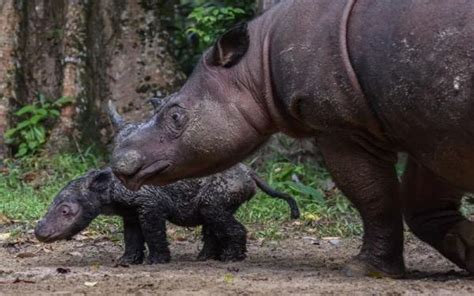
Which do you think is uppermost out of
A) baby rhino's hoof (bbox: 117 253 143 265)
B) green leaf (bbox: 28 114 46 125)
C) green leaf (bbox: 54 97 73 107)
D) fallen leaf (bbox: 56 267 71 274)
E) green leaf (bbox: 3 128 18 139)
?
green leaf (bbox: 54 97 73 107)

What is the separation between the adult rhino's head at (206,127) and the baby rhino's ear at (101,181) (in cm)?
70

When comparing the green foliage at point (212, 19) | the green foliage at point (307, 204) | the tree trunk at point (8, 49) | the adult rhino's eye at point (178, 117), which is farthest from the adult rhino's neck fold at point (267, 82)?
the tree trunk at point (8, 49)

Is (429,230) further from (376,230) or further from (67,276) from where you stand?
(67,276)

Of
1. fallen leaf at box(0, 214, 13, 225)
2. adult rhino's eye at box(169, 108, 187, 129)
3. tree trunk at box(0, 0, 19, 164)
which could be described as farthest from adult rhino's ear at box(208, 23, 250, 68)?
tree trunk at box(0, 0, 19, 164)

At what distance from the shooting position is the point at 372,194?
5.80 meters

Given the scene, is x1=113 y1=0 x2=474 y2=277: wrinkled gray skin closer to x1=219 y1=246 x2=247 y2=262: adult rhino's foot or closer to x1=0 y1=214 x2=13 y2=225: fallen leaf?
x1=219 y1=246 x2=247 y2=262: adult rhino's foot

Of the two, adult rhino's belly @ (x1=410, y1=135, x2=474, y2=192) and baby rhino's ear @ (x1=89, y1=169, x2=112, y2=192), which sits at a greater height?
adult rhino's belly @ (x1=410, y1=135, x2=474, y2=192)

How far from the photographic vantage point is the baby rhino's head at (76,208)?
6762mm

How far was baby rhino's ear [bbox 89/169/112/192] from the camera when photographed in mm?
6766

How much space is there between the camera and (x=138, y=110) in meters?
11.8

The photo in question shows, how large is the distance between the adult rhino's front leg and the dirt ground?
0.47 ft

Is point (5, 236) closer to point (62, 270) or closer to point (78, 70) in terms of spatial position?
point (62, 270)

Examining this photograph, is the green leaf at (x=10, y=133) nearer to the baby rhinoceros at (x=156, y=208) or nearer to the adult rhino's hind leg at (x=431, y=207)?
the baby rhinoceros at (x=156, y=208)

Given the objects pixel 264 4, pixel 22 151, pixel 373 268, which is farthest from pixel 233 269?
pixel 22 151
